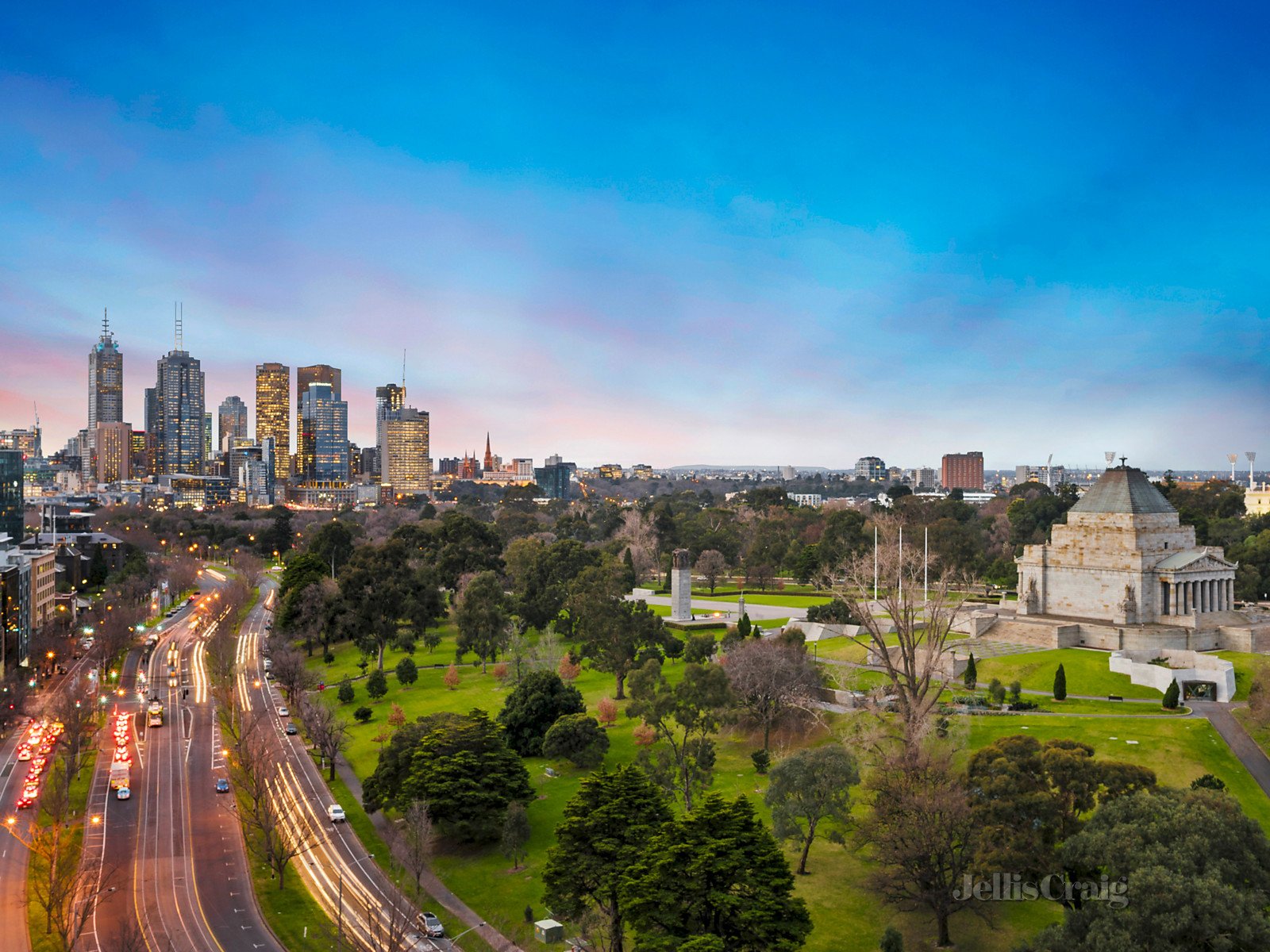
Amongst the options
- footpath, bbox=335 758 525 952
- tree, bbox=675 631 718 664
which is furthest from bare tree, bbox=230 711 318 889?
tree, bbox=675 631 718 664

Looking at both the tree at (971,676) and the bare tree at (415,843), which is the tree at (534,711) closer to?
the bare tree at (415,843)

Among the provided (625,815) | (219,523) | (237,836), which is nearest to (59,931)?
(237,836)

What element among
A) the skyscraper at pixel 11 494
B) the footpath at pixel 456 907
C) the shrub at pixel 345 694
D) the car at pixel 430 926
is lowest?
the footpath at pixel 456 907

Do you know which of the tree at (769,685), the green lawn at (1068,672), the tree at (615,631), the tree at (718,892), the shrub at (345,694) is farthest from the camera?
the shrub at (345,694)

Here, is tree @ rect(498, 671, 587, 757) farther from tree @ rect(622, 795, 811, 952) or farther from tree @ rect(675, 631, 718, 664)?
tree @ rect(622, 795, 811, 952)

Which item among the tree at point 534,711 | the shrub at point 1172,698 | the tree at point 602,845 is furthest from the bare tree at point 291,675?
the shrub at point 1172,698

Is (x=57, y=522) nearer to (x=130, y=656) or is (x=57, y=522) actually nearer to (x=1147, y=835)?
(x=130, y=656)
